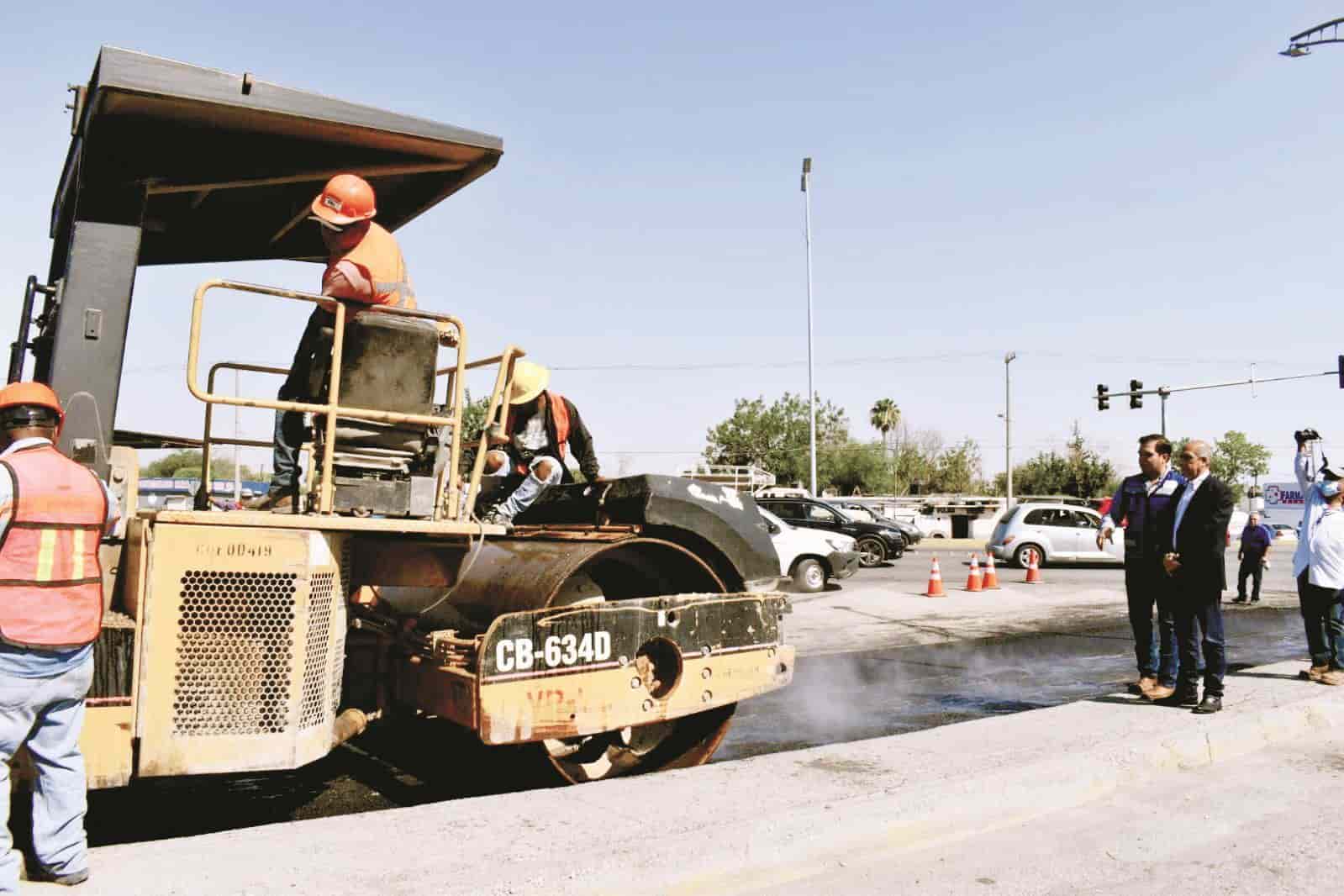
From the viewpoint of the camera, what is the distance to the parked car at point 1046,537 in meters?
23.9

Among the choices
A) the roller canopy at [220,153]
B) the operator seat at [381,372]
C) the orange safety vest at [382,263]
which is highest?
the roller canopy at [220,153]

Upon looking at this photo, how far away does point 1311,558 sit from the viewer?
7453 millimetres

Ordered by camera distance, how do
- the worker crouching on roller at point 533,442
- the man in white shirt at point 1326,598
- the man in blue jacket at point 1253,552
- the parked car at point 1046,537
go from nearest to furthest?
1. the worker crouching on roller at point 533,442
2. the man in white shirt at point 1326,598
3. the man in blue jacket at point 1253,552
4. the parked car at point 1046,537

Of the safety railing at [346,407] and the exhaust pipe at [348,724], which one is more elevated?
the safety railing at [346,407]

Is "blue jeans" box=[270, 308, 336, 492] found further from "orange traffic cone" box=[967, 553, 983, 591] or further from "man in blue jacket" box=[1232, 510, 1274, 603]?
"orange traffic cone" box=[967, 553, 983, 591]

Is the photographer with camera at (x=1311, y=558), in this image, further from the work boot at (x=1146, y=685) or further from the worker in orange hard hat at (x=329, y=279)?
the worker in orange hard hat at (x=329, y=279)

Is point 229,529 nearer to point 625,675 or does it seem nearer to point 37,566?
point 37,566

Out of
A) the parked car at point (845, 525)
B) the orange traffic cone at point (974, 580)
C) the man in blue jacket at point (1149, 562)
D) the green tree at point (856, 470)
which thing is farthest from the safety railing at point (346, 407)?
the green tree at point (856, 470)

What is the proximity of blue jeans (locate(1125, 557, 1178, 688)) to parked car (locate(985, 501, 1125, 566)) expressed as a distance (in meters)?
17.2

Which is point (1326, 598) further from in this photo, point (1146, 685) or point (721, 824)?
point (721, 824)

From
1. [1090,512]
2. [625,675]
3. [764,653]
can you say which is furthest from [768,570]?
[1090,512]

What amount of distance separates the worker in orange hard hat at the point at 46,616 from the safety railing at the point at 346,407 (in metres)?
0.62

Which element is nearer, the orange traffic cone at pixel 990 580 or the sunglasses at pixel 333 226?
the sunglasses at pixel 333 226

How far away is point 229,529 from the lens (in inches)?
142
